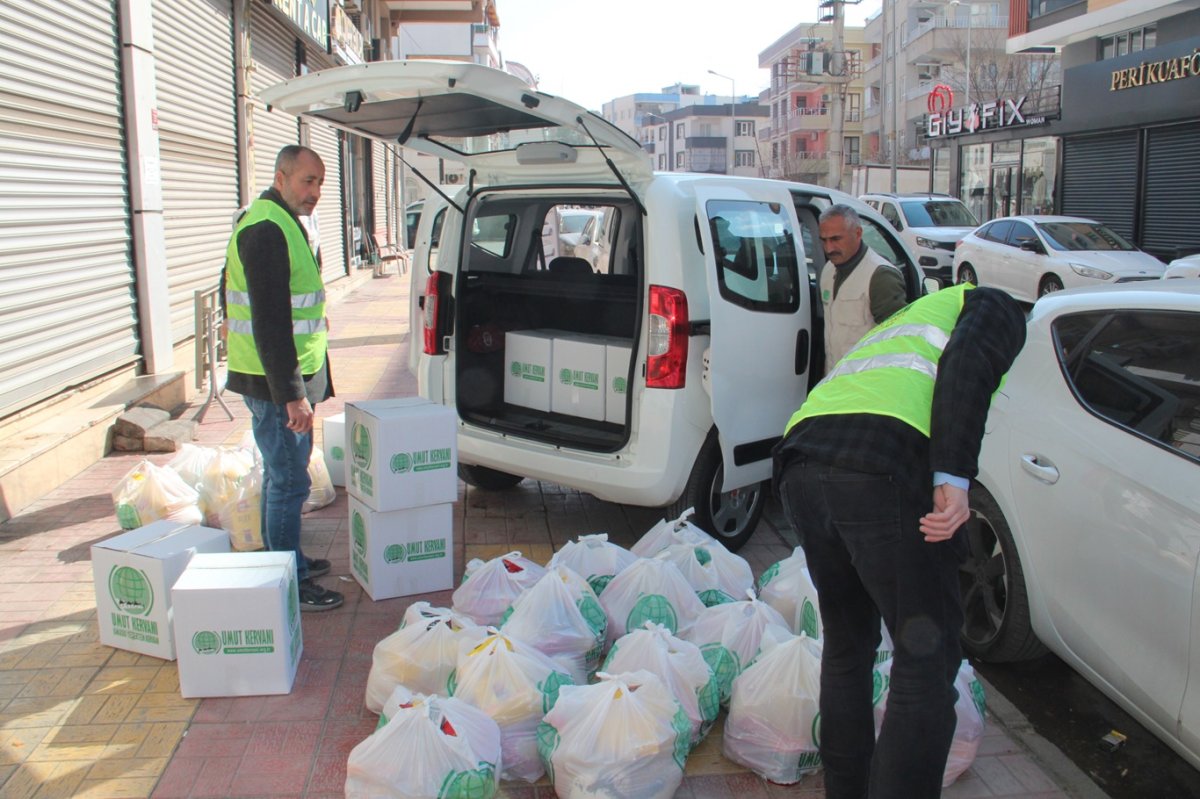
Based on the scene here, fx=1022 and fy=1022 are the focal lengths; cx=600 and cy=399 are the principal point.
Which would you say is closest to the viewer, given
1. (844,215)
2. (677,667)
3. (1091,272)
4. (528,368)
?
(677,667)

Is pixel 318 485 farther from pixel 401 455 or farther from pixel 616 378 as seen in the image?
pixel 616 378

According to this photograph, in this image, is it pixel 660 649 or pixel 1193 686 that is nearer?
pixel 1193 686

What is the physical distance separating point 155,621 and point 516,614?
1.40m

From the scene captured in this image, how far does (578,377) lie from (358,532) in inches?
59.3

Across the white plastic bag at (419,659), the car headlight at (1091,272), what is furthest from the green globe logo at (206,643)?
the car headlight at (1091,272)

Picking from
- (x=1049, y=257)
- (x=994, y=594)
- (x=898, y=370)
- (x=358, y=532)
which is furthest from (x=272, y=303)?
(x=1049, y=257)

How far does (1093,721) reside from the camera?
12.7ft

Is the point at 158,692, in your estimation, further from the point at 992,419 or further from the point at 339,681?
the point at 992,419

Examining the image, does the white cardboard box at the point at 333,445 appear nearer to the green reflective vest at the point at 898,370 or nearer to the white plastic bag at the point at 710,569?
the white plastic bag at the point at 710,569

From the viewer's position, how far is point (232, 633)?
11.9 feet

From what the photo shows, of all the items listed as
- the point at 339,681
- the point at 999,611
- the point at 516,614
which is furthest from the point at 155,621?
the point at 999,611

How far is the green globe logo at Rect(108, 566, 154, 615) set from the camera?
12.7 ft

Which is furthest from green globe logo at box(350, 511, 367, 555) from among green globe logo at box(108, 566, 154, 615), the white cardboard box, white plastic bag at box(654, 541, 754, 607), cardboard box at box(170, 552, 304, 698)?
the white cardboard box

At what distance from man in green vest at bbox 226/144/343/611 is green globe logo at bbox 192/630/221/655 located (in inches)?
31.0
